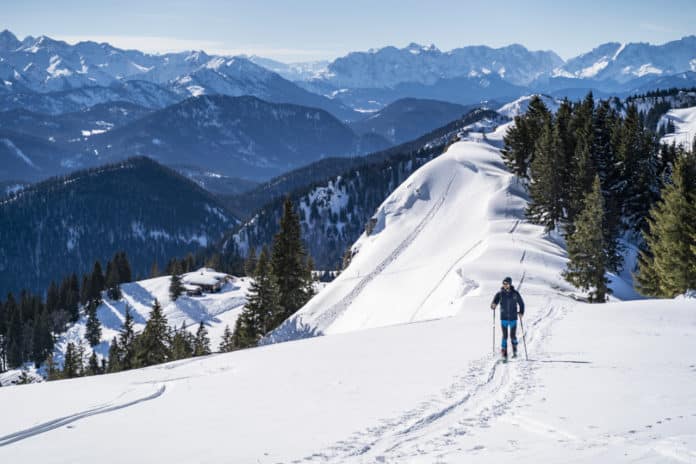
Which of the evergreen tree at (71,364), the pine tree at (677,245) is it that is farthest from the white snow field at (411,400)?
the evergreen tree at (71,364)

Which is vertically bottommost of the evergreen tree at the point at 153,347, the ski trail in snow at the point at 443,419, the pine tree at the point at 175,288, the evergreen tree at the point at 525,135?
the pine tree at the point at 175,288

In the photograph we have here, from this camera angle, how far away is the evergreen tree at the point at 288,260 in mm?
52875

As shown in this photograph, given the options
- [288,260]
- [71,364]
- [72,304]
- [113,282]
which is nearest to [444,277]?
[288,260]

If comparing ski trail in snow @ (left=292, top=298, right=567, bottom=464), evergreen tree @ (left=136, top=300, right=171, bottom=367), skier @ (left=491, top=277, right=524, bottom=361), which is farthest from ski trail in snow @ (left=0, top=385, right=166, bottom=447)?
evergreen tree @ (left=136, top=300, right=171, bottom=367)

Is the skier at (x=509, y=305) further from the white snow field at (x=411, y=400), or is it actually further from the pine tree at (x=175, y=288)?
the pine tree at (x=175, y=288)

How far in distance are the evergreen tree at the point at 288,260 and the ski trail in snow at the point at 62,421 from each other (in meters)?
37.2

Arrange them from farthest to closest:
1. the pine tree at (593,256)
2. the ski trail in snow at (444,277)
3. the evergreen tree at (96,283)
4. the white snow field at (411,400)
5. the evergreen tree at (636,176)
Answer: the evergreen tree at (96,283), the evergreen tree at (636,176), the ski trail in snow at (444,277), the pine tree at (593,256), the white snow field at (411,400)

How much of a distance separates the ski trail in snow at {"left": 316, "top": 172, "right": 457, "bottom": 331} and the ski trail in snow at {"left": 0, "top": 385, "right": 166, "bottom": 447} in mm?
33158

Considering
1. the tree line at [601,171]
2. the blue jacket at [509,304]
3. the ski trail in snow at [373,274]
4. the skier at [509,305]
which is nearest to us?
the skier at [509,305]

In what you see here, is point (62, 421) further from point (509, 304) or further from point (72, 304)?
point (72, 304)

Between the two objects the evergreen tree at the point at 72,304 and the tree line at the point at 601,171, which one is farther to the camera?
the evergreen tree at the point at 72,304

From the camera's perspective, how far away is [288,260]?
5359cm

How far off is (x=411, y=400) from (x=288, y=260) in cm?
4064

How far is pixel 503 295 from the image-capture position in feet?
63.4
